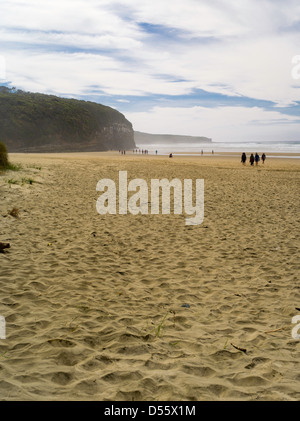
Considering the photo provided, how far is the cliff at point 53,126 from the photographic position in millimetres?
87438

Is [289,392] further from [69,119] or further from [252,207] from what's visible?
[69,119]

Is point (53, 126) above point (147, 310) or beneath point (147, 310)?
above

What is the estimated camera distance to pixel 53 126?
324 ft

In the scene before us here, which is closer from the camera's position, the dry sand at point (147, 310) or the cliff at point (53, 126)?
the dry sand at point (147, 310)

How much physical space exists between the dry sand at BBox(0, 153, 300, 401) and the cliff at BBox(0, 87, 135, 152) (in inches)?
3091

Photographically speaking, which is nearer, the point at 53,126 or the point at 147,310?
the point at 147,310

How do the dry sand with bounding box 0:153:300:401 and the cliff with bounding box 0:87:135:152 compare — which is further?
the cliff with bounding box 0:87:135:152

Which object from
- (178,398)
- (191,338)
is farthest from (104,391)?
(191,338)

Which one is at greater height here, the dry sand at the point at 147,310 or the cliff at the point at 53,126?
the cliff at the point at 53,126

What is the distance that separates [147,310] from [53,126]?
100704 mm

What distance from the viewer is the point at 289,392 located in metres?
3.12

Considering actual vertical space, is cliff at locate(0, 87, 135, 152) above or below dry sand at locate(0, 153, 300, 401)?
above

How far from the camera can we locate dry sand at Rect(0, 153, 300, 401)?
3238mm

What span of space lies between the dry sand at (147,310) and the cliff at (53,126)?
7852 centimetres
